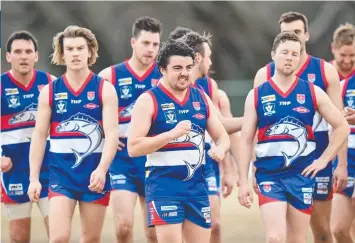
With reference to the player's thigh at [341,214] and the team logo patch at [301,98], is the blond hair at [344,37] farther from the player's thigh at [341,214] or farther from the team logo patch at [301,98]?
the team logo patch at [301,98]

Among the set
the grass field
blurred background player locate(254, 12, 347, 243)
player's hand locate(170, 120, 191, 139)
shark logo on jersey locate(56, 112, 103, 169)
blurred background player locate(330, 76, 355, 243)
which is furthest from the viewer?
the grass field

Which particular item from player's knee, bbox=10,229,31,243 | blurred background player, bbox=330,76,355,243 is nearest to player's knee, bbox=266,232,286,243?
blurred background player, bbox=330,76,355,243

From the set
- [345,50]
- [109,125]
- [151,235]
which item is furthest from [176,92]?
[345,50]

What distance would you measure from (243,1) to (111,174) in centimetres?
1175

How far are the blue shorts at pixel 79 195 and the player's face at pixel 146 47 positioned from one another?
1.71 m

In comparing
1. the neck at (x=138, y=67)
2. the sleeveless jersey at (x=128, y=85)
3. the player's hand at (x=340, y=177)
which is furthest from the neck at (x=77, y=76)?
Result: the player's hand at (x=340, y=177)

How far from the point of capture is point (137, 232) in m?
12.3

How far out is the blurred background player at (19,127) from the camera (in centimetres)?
949

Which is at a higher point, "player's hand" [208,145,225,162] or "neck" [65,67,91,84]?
"neck" [65,67,91,84]

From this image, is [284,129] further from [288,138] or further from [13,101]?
[13,101]

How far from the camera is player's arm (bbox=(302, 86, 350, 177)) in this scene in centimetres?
806

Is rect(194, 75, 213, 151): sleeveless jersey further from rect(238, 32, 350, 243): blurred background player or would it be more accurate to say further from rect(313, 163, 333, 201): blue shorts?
rect(238, 32, 350, 243): blurred background player

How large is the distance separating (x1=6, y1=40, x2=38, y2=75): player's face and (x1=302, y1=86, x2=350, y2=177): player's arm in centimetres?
289

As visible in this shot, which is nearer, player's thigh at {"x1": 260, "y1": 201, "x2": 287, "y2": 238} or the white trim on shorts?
player's thigh at {"x1": 260, "y1": 201, "x2": 287, "y2": 238}
